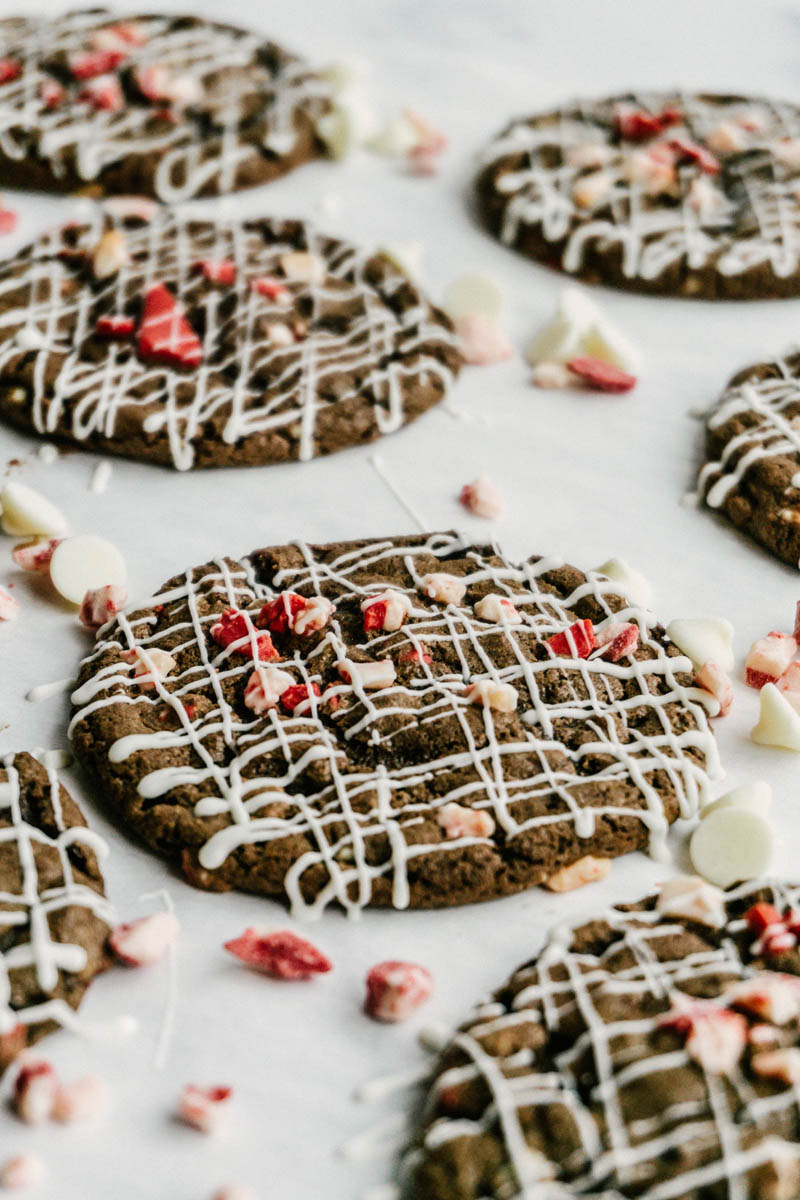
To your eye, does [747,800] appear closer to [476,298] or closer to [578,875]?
[578,875]


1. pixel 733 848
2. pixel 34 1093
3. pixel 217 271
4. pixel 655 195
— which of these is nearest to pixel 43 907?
pixel 34 1093

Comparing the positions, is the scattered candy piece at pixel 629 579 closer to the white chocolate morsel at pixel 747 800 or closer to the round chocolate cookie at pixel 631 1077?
the white chocolate morsel at pixel 747 800

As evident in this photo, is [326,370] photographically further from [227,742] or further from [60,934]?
[60,934]

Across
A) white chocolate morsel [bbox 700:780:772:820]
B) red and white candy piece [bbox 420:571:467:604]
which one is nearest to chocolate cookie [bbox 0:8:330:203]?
red and white candy piece [bbox 420:571:467:604]

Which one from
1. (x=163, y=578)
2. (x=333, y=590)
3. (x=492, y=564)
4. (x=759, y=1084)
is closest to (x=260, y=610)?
(x=333, y=590)

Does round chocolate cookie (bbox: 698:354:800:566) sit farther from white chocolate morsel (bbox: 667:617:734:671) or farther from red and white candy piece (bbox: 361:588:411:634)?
red and white candy piece (bbox: 361:588:411:634)

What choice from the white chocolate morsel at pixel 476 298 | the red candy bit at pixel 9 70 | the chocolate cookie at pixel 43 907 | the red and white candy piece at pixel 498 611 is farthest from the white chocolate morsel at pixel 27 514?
the red candy bit at pixel 9 70
